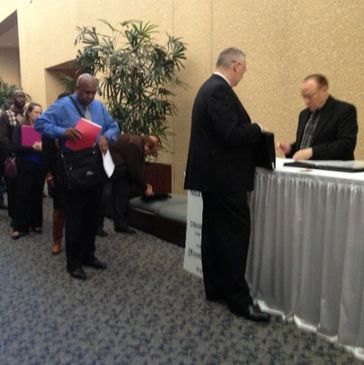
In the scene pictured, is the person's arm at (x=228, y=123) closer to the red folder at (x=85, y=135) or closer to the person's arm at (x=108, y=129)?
the red folder at (x=85, y=135)

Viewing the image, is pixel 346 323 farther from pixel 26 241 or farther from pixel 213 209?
pixel 26 241

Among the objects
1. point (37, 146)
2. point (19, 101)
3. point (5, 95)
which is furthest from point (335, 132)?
point (5, 95)

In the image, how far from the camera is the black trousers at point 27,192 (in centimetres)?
448

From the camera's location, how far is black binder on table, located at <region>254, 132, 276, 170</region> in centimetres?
253

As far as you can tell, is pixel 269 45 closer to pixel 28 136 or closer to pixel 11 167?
pixel 28 136

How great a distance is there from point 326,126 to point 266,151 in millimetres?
749

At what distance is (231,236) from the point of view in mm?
2607

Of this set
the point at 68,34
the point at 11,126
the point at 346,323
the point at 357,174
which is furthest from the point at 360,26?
the point at 68,34

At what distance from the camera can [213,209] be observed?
267cm

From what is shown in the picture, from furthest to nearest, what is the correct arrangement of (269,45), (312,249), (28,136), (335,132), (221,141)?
(269,45), (28,136), (335,132), (221,141), (312,249)

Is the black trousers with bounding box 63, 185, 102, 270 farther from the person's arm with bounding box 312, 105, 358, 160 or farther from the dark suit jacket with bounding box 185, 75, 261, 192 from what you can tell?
the person's arm with bounding box 312, 105, 358, 160

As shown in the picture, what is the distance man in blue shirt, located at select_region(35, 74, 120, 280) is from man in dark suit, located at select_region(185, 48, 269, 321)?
945mm

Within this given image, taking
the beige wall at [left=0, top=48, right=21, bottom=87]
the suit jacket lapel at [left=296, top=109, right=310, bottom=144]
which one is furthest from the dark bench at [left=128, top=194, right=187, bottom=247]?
the beige wall at [left=0, top=48, right=21, bottom=87]

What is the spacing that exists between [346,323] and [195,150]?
1.20m
